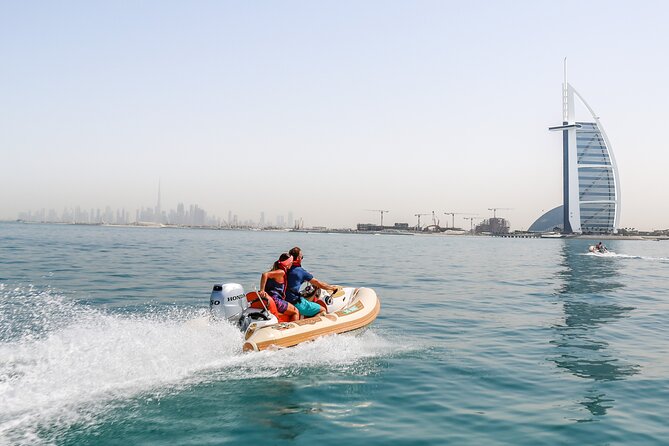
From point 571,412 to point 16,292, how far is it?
52.6 ft

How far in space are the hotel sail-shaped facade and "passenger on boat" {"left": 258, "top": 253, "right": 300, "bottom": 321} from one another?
130m

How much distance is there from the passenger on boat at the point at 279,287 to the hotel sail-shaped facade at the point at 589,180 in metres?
130

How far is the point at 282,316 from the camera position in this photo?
9469 mm

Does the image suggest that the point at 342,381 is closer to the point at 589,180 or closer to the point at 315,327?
the point at 315,327

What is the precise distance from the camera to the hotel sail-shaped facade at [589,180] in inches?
4985

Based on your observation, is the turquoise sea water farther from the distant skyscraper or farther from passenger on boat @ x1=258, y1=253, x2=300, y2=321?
the distant skyscraper

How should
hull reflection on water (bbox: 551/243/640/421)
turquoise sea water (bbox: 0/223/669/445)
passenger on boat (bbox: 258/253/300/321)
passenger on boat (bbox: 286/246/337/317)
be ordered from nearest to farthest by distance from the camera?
1. turquoise sea water (bbox: 0/223/669/445)
2. hull reflection on water (bbox: 551/243/640/421)
3. passenger on boat (bbox: 258/253/300/321)
4. passenger on boat (bbox: 286/246/337/317)

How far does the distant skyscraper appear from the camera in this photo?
415ft

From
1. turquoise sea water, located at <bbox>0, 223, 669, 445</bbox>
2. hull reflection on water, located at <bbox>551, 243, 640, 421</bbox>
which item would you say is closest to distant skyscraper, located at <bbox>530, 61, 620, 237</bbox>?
hull reflection on water, located at <bbox>551, 243, 640, 421</bbox>

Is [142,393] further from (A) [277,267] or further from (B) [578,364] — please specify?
(B) [578,364]

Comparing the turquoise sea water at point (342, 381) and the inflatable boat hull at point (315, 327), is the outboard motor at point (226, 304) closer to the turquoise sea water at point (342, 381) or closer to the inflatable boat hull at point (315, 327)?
the turquoise sea water at point (342, 381)

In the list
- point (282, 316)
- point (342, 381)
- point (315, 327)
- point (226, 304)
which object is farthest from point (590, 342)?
point (226, 304)

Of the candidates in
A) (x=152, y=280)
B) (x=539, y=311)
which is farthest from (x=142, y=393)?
(x=152, y=280)

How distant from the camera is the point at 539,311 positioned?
1488 cm
